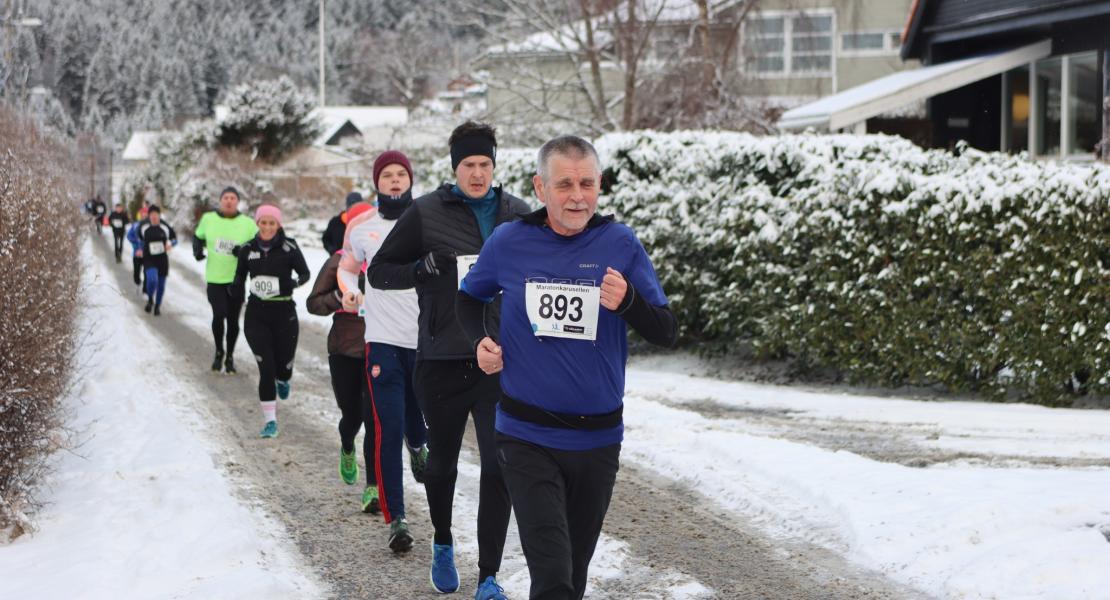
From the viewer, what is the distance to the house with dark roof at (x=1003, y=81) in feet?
64.5

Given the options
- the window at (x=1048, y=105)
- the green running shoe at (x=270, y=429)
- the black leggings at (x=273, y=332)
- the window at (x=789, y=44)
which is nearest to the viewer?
the green running shoe at (x=270, y=429)

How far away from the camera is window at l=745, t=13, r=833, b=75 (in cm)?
3034

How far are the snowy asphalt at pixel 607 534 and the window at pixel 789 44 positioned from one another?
72.6 ft

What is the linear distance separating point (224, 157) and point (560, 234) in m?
→ 46.1

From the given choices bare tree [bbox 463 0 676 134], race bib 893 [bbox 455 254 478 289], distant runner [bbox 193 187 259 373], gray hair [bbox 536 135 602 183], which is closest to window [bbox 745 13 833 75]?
bare tree [bbox 463 0 676 134]

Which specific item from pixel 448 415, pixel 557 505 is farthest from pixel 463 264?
pixel 557 505

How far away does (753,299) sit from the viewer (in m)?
13.2

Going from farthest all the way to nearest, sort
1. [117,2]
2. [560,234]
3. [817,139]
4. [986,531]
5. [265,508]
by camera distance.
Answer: [117,2]
[817,139]
[265,508]
[986,531]
[560,234]

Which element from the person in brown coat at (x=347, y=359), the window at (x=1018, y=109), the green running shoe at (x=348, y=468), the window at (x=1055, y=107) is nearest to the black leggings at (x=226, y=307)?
the green running shoe at (x=348, y=468)

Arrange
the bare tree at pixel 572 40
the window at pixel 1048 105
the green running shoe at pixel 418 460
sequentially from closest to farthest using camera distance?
1. the green running shoe at pixel 418 460
2. the window at pixel 1048 105
3. the bare tree at pixel 572 40

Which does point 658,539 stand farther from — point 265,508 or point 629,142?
point 629,142

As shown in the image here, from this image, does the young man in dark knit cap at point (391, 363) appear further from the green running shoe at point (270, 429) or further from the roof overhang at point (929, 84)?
the roof overhang at point (929, 84)

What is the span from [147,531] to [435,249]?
2.64 m

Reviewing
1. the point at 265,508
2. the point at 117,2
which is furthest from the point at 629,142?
the point at 117,2
